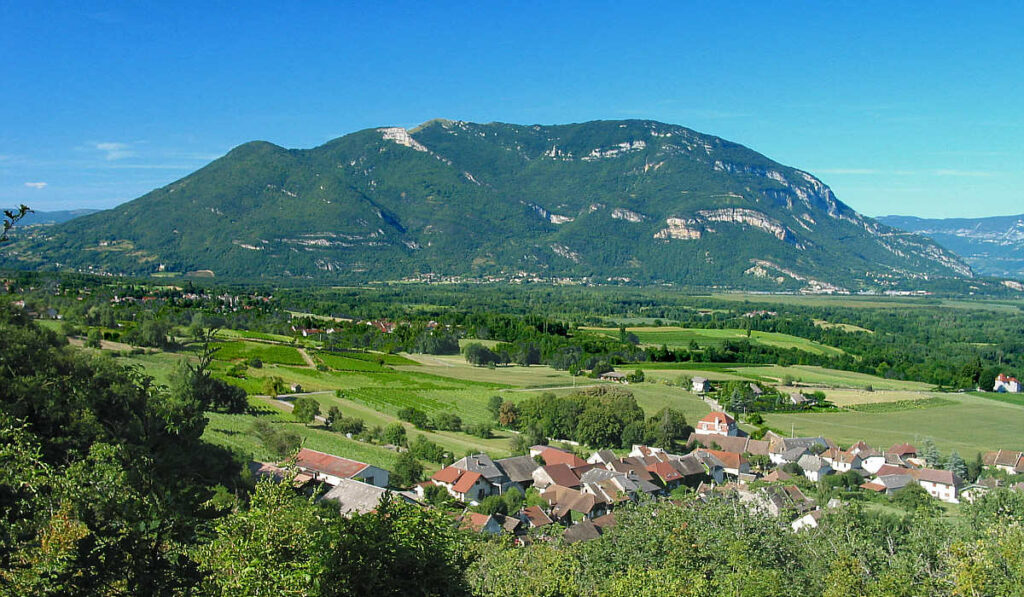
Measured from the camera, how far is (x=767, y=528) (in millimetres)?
16188

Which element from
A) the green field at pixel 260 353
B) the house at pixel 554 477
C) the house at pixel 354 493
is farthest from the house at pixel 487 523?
the green field at pixel 260 353

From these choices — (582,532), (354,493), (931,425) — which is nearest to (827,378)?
(931,425)

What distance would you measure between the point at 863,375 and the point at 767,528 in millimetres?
62016

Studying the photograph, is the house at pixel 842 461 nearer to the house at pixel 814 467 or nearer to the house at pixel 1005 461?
the house at pixel 814 467

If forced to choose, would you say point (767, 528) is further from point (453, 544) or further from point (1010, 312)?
point (1010, 312)

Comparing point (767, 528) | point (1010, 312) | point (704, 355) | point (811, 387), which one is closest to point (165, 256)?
point (704, 355)

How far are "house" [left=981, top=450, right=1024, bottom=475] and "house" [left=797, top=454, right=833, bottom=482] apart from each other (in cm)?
886

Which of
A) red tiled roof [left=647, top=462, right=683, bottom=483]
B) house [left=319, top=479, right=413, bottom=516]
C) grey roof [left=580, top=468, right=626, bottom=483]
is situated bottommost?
red tiled roof [left=647, top=462, right=683, bottom=483]

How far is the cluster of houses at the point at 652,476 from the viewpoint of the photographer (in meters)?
24.8

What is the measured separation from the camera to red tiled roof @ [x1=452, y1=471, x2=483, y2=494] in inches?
1092

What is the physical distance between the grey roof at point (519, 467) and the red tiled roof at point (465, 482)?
9.51 ft

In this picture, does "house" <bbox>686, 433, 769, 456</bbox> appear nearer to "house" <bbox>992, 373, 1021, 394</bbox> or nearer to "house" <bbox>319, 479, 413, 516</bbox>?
"house" <bbox>319, 479, 413, 516</bbox>

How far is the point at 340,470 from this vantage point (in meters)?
26.4

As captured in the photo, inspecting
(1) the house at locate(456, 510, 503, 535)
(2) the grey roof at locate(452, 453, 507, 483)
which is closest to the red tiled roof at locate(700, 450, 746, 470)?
(2) the grey roof at locate(452, 453, 507, 483)
